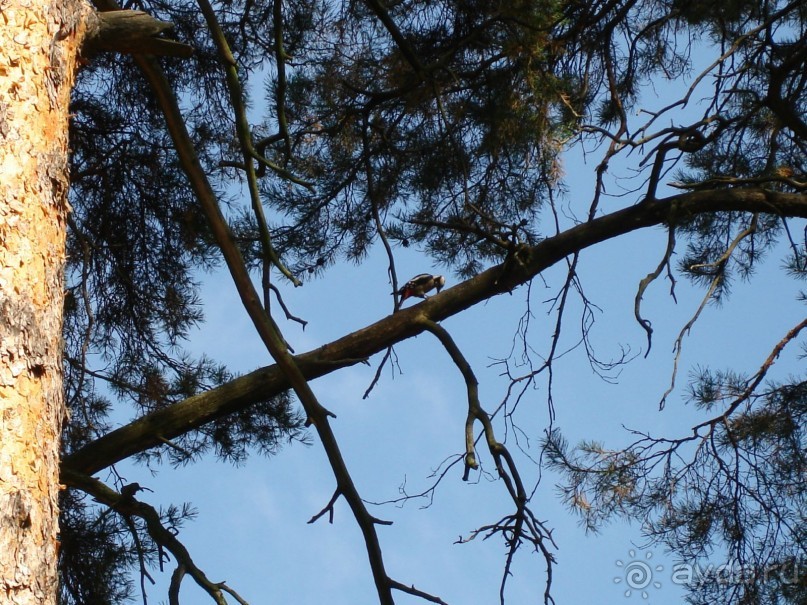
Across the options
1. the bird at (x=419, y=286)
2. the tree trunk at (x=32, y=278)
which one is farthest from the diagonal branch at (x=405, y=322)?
the tree trunk at (x=32, y=278)

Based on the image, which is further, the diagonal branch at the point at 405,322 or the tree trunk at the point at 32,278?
the diagonal branch at the point at 405,322

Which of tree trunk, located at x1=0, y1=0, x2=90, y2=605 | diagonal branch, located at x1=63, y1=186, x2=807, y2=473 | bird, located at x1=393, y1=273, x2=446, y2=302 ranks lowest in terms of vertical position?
tree trunk, located at x1=0, y1=0, x2=90, y2=605

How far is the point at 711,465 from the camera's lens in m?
3.70

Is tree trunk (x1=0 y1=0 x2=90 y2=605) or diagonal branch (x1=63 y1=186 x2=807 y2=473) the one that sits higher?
diagonal branch (x1=63 y1=186 x2=807 y2=473)

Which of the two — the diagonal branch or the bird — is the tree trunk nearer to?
the diagonal branch

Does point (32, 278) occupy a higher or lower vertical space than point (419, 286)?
lower

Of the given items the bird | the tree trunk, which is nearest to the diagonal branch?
the bird

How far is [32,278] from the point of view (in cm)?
183

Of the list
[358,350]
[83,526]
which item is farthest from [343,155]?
[83,526]

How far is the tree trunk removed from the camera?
64.4 inches

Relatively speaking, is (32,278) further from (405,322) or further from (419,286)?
(419,286)

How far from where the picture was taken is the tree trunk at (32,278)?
1.64 meters

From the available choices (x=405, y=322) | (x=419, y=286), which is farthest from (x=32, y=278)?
(x=419, y=286)

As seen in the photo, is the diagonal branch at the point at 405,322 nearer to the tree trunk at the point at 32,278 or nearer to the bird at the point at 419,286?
the bird at the point at 419,286
